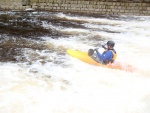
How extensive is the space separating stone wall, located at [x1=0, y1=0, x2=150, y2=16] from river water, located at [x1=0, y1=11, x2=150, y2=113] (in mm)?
4010

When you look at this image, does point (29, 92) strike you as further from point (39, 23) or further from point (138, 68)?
point (39, 23)

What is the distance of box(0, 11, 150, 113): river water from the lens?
4395 millimetres

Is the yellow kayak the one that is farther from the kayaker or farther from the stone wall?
the stone wall

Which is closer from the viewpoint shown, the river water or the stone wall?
the river water

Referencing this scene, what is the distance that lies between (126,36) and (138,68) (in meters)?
3.94

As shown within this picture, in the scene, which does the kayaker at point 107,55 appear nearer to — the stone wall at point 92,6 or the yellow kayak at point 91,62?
the yellow kayak at point 91,62

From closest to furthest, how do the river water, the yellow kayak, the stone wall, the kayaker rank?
1. the river water
2. the kayaker
3. the yellow kayak
4. the stone wall

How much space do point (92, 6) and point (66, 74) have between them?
953 centimetres

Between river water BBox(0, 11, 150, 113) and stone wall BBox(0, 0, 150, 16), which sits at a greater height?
stone wall BBox(0, 0, 150, 16)

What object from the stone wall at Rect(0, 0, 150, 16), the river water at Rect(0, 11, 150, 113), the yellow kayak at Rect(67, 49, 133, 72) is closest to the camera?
the river water at Rect(0, 11, 150, 113)

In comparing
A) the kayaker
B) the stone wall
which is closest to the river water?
the kayaker

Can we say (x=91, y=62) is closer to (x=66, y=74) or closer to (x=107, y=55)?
(x=107, y=55)

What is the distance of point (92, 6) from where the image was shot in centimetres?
1458

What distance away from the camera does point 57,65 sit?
20.6 feet
